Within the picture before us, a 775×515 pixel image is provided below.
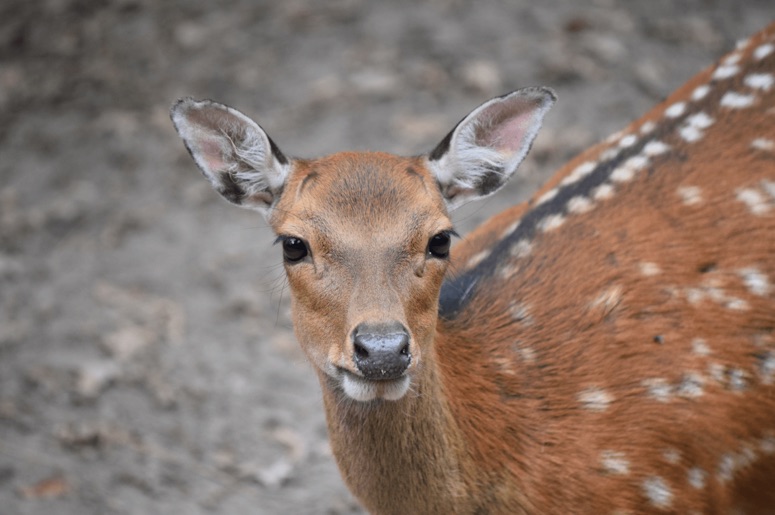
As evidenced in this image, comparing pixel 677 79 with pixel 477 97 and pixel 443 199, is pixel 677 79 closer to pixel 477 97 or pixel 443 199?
pixel 477 97

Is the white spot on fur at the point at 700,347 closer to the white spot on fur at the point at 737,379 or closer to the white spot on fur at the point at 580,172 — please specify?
the white spot on fur at the point at 737,379

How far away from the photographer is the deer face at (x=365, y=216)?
9.04 feet

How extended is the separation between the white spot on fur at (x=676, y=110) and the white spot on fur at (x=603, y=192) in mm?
495

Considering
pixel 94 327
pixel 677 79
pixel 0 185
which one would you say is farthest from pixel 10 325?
pixel 677 79

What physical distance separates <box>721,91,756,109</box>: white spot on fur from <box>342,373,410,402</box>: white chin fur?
6.47ft

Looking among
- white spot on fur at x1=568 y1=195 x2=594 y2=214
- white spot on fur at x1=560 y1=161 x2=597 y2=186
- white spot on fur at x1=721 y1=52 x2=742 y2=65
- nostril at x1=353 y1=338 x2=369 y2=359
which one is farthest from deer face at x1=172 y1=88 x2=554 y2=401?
white spot on fur at x1=721 y1=52 x2=742 y2=65

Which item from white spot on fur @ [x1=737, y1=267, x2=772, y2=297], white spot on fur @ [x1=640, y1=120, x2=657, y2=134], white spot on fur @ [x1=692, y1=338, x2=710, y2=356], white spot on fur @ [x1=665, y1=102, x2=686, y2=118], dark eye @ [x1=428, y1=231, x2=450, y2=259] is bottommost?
white spot on fur @ [x1=692, y1=338, x2=710, y2=356]

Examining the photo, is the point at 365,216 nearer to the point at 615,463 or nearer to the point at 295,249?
the point at 295,249

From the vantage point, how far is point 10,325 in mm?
5527

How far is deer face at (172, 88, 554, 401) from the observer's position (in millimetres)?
2756

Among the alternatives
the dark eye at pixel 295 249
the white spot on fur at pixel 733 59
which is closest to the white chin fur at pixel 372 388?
the dark eye at pixel 295 249

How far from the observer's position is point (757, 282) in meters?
3.36

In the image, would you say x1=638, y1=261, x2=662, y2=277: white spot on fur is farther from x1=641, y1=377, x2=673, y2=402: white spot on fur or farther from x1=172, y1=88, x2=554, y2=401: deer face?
x1=172, y1=88, x2=554, y2=401: deer face

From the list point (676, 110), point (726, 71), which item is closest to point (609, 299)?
point (676, 110)
